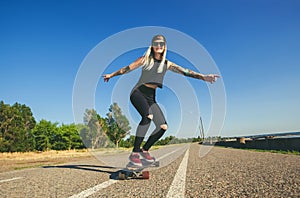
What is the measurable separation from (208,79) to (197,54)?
325 centimetres

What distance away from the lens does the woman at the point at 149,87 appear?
394 centimetres

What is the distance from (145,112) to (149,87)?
44cm

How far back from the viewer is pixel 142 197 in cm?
234

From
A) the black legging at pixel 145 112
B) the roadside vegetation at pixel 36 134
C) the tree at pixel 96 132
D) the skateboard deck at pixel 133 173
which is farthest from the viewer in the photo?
the roadside vegetation at pixel 36 134

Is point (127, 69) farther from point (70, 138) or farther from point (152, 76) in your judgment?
point (70, 138)

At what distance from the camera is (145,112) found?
393 cm

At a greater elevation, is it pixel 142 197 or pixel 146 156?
pixel 146 156

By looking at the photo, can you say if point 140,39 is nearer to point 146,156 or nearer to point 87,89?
point 87,89

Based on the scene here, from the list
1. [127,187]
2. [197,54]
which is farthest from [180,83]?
[127,187]

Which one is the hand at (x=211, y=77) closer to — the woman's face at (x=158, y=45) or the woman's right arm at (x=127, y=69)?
the woman's face at (x=158, y=45)

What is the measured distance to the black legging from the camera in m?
3.92

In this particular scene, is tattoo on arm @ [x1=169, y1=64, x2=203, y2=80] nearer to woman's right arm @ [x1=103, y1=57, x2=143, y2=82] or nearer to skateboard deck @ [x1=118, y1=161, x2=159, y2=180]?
woman's right arm @ [x1=103, y1=57, x2=143, y2=82]

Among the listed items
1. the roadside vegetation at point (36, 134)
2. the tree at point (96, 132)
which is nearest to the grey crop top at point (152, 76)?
the tree at point (96, 132)

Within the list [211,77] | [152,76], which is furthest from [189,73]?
[152,76]
